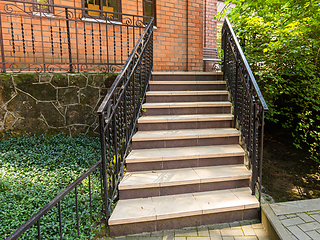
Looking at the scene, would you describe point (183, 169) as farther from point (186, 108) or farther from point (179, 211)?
point (186, 108)

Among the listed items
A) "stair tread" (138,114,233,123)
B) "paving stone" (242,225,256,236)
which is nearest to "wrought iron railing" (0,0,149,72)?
"stair tread" (138,114,233,123)

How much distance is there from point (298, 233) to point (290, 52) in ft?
9.08

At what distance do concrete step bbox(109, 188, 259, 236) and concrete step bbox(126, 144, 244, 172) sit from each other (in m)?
0.46

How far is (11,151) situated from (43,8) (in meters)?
3.91

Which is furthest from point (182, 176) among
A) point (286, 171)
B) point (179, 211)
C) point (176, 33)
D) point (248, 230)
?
point (176, 33)

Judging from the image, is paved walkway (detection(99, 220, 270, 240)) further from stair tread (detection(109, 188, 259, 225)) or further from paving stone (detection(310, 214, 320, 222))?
paving stone (detection(310, 214, 320, 222))

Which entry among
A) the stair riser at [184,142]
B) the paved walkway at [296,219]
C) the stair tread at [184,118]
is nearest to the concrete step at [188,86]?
the stair tread at [184,118]

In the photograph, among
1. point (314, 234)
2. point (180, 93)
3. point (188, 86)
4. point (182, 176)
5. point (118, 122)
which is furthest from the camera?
point (188, 86)

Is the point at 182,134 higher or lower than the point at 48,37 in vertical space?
lower

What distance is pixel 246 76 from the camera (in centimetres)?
311

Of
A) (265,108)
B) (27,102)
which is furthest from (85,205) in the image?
(27,102)

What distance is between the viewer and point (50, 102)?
4.20 m

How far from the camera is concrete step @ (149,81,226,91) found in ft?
14.5

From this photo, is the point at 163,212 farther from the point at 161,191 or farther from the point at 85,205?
the point at 85,205
